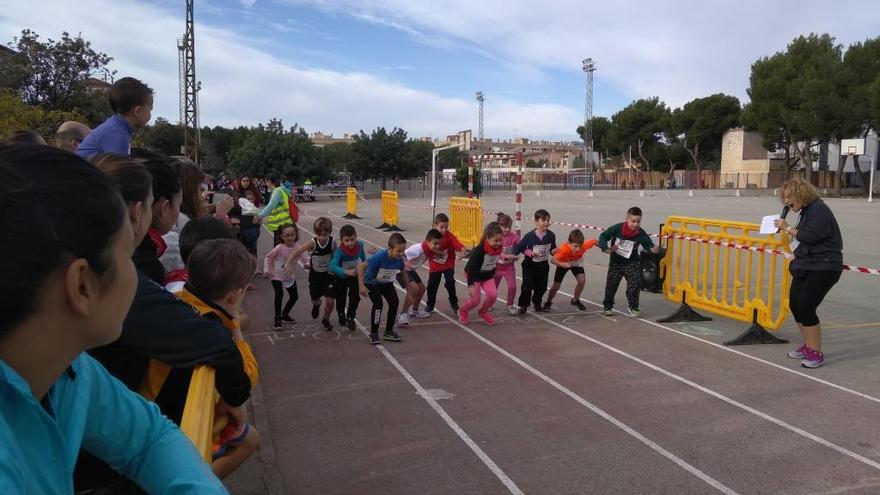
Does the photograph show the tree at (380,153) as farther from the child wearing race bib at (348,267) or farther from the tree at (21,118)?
the child wearing race bib at (348,267)

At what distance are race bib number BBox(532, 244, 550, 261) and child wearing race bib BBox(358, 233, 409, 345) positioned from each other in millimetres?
2095

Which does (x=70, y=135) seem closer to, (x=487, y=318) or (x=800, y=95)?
(x=487, y=318)

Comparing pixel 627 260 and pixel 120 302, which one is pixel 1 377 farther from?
pixel 627 260

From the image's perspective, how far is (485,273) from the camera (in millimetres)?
8594

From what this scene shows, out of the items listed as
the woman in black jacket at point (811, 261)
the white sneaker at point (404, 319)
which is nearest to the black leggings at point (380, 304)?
the white sneaker at point (404, 319)

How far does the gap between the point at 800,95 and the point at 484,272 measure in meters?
49.5

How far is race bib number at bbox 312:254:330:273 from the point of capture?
26.6 feet

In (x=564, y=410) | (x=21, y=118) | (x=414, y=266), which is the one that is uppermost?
(x=21, y=118)

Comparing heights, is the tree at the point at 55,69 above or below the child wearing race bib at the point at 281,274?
A: above

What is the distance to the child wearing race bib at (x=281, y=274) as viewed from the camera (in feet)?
26.5

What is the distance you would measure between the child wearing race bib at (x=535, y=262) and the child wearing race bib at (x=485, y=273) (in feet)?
1.59

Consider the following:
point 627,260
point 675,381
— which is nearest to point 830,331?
point 627,260

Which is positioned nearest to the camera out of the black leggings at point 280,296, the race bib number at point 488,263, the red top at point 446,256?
the black leggings at point 280,296

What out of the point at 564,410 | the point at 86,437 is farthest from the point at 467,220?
the point at 86,437
